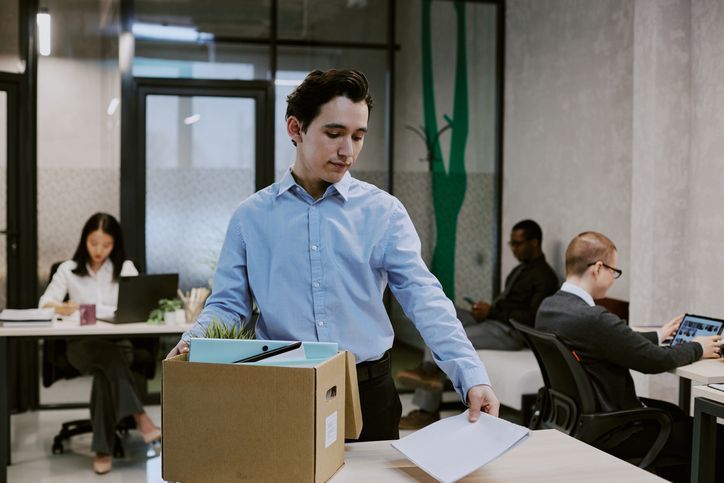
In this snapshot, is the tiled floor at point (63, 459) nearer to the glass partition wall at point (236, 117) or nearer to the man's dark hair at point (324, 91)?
the glass partition wall at point (236, 117)

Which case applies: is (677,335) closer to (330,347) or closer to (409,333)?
(330,347)

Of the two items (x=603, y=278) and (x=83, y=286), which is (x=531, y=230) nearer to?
(x=603, y=278)

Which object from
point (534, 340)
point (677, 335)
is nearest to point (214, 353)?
point (534, 340)

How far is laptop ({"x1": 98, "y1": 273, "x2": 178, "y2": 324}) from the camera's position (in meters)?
4.52

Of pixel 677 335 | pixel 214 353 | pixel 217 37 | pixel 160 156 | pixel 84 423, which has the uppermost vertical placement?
pixel 217 37

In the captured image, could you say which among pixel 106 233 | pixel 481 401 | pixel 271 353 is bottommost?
pixel 481 401

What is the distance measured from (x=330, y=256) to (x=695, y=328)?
7.66ft

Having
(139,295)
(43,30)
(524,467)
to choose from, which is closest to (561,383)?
(524,467)

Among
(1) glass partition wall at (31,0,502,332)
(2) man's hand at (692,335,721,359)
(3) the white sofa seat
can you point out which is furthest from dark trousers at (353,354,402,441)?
(1) glass partition wall at (31,0,502,332)

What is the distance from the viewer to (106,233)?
5.06 metres

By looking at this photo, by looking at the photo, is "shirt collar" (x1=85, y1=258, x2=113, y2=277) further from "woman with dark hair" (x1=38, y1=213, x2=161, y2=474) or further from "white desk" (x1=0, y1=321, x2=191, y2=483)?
"white desk" (x1=0, y1=321, x2=191, y2=483)

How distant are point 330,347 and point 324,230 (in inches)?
14.5

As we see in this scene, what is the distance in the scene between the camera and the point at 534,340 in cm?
346

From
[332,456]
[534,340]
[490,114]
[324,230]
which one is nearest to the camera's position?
[332,456]
